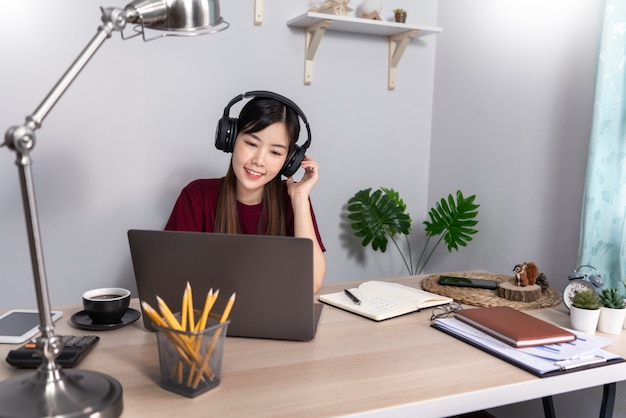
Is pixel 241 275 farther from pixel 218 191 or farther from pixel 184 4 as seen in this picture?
pixel 218 191

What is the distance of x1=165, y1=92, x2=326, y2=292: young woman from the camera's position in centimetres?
167

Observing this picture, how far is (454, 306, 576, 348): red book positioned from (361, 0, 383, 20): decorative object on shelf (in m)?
1.58

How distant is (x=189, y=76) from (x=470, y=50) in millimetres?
1204

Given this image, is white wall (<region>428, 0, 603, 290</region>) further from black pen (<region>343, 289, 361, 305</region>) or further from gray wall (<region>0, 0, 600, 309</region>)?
black pen (<region>343, 289, 361, 305</region>)

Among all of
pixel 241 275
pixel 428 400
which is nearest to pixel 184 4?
pixel 241 275

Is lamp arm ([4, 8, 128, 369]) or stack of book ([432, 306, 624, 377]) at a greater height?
lamp arm ([4, 8, 128, 369])

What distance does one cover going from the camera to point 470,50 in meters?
2.54

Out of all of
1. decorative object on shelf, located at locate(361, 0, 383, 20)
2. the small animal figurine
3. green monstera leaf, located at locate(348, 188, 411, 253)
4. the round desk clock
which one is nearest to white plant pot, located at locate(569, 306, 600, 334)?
the round desk clock

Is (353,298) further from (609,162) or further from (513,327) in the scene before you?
(609,162)

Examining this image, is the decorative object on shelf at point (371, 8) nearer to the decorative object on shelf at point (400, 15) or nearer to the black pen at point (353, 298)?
the decorative object on shelf at point (400, 15)

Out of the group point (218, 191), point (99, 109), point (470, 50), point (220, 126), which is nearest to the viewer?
point (220, 126)

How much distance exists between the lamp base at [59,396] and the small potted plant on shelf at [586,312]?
967 mm

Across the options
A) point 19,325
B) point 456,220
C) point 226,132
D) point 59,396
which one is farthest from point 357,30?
point 59,396

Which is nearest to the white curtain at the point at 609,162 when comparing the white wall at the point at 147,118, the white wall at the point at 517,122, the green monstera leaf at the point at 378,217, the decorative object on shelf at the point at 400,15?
the white wall at the point at 517,122
